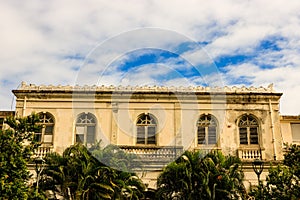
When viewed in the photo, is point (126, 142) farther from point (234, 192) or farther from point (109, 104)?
point (234, 192)

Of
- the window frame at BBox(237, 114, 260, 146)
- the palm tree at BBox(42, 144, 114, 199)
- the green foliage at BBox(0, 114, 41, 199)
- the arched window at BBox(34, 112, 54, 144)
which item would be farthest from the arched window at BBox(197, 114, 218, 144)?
the green foliage at BBox(0, 114, 41, 199)

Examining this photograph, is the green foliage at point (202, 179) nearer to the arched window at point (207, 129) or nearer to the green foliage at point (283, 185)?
the green foliage at point (283, 185)

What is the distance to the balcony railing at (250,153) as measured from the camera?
2377cm

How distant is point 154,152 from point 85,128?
15.5 feet

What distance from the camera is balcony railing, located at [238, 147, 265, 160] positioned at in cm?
2377

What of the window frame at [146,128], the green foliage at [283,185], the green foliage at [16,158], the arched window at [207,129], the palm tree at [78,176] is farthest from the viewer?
the arched window at [207,129]

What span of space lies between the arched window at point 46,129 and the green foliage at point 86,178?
5067mm

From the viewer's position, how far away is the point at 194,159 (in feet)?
63.9

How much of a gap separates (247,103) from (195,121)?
3.32 meters

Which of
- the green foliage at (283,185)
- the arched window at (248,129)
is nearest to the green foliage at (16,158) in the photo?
the green foliage at (283,185)

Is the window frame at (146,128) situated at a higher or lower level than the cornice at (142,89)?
lower

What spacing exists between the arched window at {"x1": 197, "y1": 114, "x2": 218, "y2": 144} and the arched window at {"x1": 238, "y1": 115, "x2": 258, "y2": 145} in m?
1.54

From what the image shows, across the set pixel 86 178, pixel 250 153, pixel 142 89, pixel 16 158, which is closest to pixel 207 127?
pixel 250 153

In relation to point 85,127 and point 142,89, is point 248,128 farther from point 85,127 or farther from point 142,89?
point 85,127
